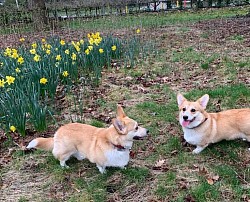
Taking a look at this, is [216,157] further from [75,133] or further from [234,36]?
[234,36]

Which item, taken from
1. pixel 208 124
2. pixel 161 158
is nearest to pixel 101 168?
pixel 161 158

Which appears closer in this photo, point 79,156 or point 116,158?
point 116,158

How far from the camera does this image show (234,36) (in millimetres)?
9430

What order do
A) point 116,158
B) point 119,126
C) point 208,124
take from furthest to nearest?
point 208,124 < point 116,158 < point 119,126

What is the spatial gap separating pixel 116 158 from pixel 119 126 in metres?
0.37

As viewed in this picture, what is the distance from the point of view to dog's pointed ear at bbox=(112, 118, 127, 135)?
313 cm

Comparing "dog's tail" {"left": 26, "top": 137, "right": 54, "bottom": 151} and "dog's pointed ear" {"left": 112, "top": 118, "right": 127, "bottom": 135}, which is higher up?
"dog's pointed ear" {"left": 112, "top": 118, "right": 127, "bottom": 135}

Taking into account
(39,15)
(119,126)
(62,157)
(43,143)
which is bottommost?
(62,157)

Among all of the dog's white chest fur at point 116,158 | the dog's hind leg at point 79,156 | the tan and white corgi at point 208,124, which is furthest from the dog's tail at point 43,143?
the tan and white corgi at point 208,124

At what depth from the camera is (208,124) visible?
3615 millimetres

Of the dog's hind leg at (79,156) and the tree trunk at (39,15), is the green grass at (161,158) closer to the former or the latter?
the dog's hind leg at (79,156)

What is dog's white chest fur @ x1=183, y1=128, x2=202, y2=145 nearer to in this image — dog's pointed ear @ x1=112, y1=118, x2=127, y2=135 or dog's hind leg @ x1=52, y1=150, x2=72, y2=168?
dog's pointed ear @ x1=112, y1=118, x2=127, y2=135

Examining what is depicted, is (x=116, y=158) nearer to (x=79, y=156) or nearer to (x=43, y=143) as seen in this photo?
(x=79, y=156)

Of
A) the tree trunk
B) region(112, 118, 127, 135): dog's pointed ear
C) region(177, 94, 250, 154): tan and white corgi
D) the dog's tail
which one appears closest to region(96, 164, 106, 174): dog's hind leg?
region(112, 118, 127, 135): dog's pointed ear
